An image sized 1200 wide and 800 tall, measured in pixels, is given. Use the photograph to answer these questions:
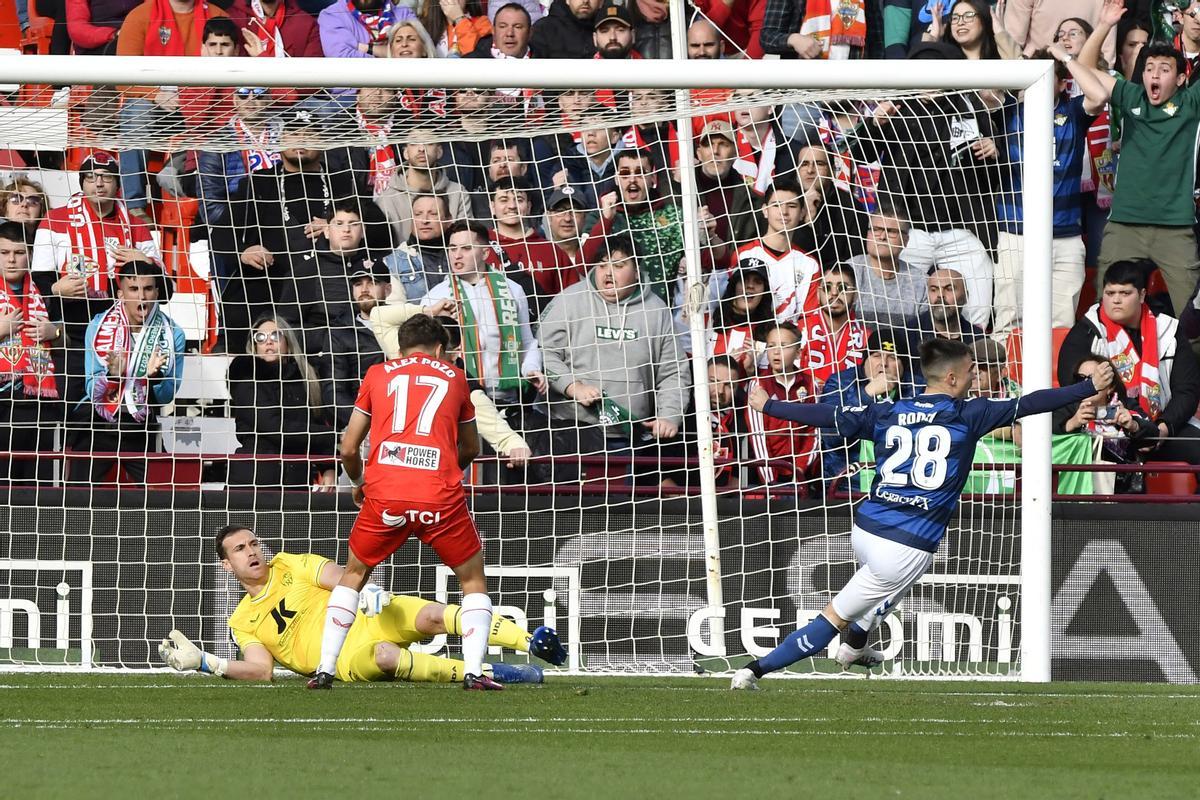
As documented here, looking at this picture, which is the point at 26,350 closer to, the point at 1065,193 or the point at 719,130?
the point at 719,130

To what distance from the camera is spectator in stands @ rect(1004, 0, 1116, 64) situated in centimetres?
1309

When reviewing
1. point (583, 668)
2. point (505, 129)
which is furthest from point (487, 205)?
point (583, 668)

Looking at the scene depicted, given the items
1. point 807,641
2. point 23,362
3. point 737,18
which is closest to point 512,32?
point 737,18

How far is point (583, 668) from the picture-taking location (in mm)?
10273

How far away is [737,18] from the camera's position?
44.9 feet

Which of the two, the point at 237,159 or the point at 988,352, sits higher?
Answer: the point at 237,159

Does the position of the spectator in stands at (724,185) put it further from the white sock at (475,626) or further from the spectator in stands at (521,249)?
the white sock at (475,626)

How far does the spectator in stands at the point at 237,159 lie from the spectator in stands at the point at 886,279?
3987 mm

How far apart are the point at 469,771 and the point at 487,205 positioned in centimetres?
763

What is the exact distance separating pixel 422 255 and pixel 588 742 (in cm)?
643

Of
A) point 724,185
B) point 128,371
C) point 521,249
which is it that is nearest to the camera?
point 128,371

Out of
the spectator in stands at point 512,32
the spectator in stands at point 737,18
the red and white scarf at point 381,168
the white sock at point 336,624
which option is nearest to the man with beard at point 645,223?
the red and white scarf at point 381,168

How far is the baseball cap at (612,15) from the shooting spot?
1301 centimetres

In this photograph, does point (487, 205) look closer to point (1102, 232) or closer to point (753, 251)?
point (753, 251)
